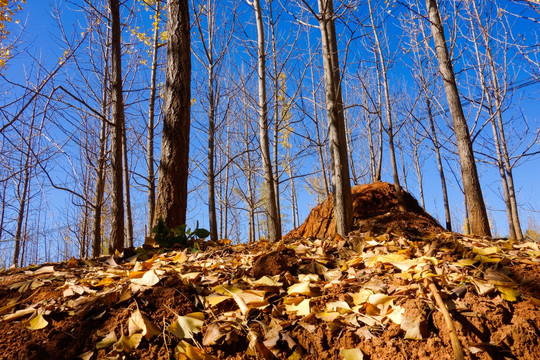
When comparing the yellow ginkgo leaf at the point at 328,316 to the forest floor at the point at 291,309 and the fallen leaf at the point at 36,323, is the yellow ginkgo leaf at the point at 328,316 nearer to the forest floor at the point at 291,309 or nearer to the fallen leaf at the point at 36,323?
the forest floor at the point at 291,309

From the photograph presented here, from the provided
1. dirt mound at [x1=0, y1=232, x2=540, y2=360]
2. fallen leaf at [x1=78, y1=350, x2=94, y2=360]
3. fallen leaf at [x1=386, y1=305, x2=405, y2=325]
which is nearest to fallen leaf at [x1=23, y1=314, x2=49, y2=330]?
dirt mound at [x1=0, y1=232, x2=540, y2=360]

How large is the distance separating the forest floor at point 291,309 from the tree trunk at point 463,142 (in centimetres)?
282

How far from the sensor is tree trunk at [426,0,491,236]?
4.66 m

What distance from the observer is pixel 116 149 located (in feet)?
14.9

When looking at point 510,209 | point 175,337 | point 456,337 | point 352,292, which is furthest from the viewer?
point 510,209

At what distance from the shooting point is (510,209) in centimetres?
789

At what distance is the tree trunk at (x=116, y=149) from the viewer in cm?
438

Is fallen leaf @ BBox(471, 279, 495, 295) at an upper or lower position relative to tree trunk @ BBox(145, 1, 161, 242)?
lower

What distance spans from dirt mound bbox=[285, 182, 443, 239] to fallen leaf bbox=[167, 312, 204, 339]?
2902 millimetres

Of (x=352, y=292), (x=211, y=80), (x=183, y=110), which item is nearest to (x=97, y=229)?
(x=183, y=110)

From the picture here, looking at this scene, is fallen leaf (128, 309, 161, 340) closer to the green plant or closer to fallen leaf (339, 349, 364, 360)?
fallen leaf (339, 349, 364, 360)

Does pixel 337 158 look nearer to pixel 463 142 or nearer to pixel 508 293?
pixel 508 293

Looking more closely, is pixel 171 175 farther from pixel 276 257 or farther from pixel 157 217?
pixel 276 257

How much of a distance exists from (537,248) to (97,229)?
5.18 metres
